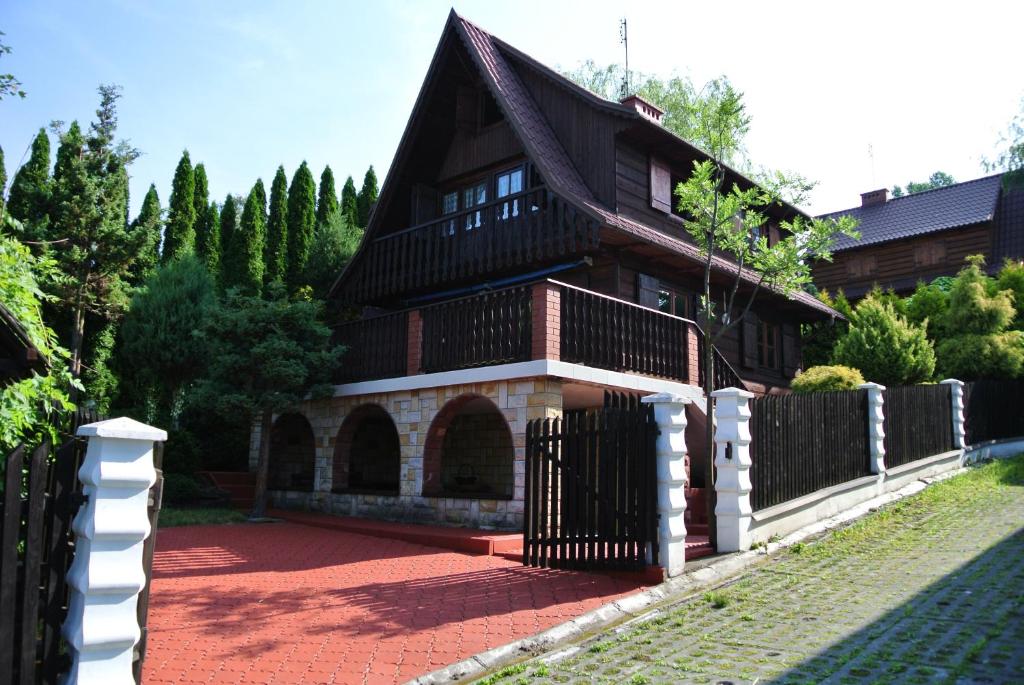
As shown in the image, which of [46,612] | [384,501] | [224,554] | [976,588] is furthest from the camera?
[384,501]

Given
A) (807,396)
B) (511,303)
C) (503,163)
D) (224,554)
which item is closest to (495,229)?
(503,163)

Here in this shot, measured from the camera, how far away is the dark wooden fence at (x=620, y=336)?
38.2 feet

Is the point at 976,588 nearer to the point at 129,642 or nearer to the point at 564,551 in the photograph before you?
the point at 564,551

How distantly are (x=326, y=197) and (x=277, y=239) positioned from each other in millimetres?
4109

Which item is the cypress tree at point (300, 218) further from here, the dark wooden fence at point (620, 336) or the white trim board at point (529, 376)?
the dark wooden fence at point (620, 336)

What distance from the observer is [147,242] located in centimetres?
2139

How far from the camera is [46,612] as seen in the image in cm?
408

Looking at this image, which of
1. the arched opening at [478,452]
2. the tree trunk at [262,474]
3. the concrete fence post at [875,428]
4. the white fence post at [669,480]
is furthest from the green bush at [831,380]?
the tree trunk at [262,474]

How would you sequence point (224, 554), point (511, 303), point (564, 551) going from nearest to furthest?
point (564, 551) → point (224, 554) → point (511, 303)

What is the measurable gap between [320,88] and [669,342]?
6.97 meters

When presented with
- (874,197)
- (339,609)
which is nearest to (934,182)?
(874,197)

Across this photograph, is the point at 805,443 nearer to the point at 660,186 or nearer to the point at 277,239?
the point at 660,186

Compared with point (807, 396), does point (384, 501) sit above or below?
below

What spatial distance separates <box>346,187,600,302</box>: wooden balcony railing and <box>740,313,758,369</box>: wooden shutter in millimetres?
6360
